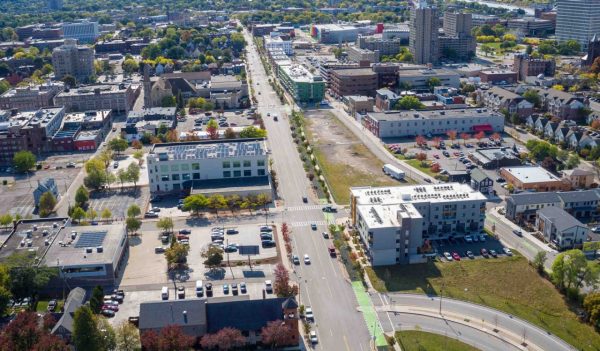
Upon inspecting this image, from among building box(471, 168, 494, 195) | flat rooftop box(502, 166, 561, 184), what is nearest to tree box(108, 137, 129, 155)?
building box(471, 168, 494, 195)

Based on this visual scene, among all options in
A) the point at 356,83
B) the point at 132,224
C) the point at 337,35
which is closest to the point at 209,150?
the point at 132,224

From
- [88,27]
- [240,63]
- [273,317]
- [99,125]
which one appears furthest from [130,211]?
[88,27]

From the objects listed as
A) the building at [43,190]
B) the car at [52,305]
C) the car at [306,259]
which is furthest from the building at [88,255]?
the car at [306,259]

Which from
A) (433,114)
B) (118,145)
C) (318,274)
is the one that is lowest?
(318,274)

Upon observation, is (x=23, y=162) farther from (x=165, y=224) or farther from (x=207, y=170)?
(x=165, y=224)

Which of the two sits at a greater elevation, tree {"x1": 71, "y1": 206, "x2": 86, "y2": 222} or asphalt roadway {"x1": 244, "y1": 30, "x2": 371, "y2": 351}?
tree {"x1": 71, "y1": 206, "x2": 86, "y2": 222}

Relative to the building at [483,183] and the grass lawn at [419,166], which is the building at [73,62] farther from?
the building at [483,183]

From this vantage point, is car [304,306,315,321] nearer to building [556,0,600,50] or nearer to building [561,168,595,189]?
building [561,168,595,189]
